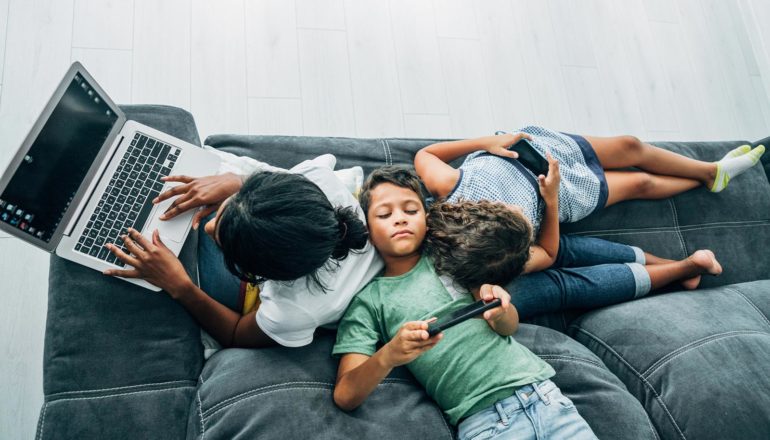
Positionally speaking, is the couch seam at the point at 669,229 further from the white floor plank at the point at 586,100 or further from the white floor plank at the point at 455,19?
the white floor plank at the point at 455,19

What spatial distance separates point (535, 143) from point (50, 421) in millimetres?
1391

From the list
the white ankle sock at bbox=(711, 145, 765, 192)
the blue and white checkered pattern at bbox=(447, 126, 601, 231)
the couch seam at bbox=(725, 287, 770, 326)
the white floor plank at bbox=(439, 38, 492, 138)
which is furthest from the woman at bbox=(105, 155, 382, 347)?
the white ankle sock at bbox=(711, 145, 765, 192)

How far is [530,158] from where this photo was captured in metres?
1.53

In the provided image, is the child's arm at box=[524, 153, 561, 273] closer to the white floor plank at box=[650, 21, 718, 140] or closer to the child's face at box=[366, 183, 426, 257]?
the child's face at box=[366, 183, 426, 257]

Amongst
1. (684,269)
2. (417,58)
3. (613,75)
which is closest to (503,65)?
(417,58)

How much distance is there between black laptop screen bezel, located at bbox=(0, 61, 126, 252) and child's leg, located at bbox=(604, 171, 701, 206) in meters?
1.41

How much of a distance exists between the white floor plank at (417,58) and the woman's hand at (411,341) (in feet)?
4.28

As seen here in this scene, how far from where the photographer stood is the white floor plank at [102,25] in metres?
1.93

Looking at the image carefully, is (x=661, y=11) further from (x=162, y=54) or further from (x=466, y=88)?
(x=162, y=54)

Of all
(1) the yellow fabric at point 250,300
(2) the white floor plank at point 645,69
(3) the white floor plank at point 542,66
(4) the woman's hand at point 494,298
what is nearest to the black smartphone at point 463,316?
(4) the woman's hand at point 494,298

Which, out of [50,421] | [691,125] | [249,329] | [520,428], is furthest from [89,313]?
[691,125]

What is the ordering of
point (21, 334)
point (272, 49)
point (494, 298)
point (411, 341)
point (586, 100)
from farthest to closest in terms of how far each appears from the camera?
point (586, 100), point (272, 49), point (21, 334), point (494, 298), point (411, 341)

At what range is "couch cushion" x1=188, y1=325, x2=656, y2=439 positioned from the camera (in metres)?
1.10

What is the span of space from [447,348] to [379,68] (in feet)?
4.38
